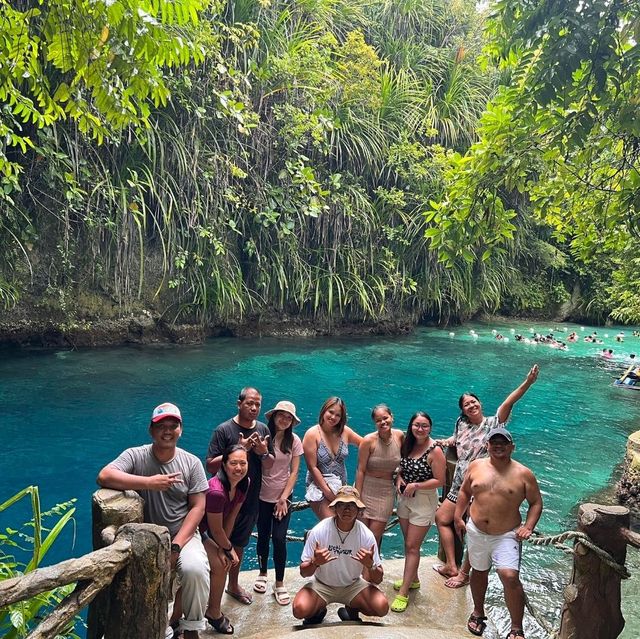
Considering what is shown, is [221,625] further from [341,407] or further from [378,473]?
[341,407]

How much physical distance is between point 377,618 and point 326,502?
0.76 meters

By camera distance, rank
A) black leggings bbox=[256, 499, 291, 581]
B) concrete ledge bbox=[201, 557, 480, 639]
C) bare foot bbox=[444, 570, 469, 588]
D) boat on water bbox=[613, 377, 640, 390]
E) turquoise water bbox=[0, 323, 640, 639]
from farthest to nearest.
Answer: boat on water bbox=[613, 377, 640, 390]
turquoise water bbox=[0, 323, 640, 639]
bare foot bbox=[444, 570, 469, 588]
black leggings bbox=[256, 499, 291, 581]
concrete ledge bbox=[201, 557, 480, 639]

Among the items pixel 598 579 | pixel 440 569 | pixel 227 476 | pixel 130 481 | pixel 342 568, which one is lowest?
pixel 440 569

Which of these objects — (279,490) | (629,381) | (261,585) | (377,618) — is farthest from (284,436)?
(629,381)

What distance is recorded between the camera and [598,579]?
2.57 meters

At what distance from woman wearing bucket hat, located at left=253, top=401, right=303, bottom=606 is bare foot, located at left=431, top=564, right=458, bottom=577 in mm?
1189

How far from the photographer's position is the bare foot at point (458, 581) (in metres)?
3.82

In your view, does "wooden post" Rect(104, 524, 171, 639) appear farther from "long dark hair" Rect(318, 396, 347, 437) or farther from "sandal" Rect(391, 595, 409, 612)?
"sandal" Rect(391, 595, 409, 612)

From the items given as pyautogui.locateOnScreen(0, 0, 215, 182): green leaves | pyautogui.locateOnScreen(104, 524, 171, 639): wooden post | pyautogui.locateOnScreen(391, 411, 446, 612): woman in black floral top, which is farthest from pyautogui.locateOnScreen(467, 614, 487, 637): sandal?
pyautogui.locateOnScreen(0, 0, 215, 182): green leaves

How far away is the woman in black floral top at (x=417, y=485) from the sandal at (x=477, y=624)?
1.42 ft

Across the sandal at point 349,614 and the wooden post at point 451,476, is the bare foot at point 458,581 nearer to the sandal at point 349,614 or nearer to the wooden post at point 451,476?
the wooden post at point 451,476

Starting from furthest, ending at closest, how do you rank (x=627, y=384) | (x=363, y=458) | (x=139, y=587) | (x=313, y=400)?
(x=627, y=384), (x=313, y=400), (x=363, y=458), (x=139, y=587)

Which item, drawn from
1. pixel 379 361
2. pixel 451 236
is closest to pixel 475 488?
pixel 451 236

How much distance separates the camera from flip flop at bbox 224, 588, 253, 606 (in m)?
3.45
